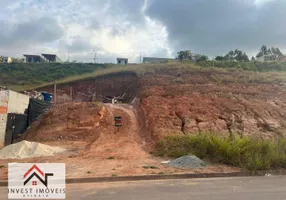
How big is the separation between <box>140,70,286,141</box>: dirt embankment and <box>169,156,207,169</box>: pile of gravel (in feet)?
17.0

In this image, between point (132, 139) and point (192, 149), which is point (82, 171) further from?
point (132, 139)

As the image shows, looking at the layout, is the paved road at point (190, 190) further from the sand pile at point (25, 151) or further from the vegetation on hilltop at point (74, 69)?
the vegetation on hilltop at point (74, 69)

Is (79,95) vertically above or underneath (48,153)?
above

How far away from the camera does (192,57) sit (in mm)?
48844

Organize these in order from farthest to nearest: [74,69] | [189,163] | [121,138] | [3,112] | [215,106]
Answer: [74,69], [215,106], [3,112], [121,138], [189,163]

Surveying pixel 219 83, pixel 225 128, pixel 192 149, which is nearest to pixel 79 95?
pixel 219 83

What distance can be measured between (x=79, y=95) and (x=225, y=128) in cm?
2325

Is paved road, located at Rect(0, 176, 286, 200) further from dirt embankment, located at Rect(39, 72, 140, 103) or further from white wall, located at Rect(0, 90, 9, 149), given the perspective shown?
dirt embankment, located at Rect(39, 72, 140, 103)

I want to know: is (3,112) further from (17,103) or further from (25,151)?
(25,151)

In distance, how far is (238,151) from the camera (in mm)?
10234

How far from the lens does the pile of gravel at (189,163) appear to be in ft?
32.2

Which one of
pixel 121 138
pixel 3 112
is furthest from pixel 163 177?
pixel 3 112

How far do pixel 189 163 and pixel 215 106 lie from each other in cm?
1085

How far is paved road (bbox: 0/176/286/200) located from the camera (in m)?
6.39
